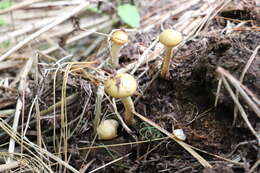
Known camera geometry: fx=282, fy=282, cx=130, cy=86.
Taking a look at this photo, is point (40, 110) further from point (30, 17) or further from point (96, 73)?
point (30, 17)

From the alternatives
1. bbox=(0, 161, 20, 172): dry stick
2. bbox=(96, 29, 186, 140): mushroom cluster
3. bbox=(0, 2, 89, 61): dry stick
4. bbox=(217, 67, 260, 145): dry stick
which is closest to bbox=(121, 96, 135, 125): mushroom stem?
bbox=(96, 29, 186, 140): mushroom cluster

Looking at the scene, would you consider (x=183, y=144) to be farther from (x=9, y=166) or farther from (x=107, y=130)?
(x=9, y=166)

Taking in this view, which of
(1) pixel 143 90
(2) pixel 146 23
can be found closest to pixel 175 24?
Answer: (2) pixel 146 23

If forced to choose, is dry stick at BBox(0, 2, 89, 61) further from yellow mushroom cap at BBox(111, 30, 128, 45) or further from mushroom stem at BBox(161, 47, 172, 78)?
mushroom stem at BBox(161, 47, 172, 78)

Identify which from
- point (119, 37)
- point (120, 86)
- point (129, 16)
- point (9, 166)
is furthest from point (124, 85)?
point (129, 16)

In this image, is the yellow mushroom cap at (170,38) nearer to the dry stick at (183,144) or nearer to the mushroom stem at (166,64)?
the mushroom stem at (166,64)

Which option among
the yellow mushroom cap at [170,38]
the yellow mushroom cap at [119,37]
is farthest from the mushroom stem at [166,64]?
the yellow mushroom cap at [119,37]
